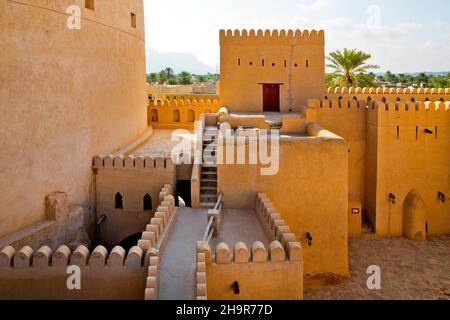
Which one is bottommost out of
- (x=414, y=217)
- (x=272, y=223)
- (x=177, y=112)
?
(x=414, y=217)

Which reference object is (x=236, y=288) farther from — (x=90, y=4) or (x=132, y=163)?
(x=90, y=4)

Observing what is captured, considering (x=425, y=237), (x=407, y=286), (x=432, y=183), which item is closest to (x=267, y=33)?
(x=432, y=183)

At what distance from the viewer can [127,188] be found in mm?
12672

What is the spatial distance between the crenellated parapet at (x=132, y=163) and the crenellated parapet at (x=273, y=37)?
7340 millimetres

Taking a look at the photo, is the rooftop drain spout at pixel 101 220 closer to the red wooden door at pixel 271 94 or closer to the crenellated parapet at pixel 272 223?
the crenellated parapet at pixel 272 223

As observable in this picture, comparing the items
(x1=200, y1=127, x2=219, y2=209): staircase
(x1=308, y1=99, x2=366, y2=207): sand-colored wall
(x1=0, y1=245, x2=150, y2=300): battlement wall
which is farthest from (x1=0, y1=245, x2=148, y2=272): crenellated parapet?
(x1=308, y1=99, x2=366, y2=207): sand-colored wall

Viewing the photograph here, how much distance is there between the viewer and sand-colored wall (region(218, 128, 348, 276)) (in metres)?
11.4

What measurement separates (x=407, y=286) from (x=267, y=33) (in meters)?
10.8

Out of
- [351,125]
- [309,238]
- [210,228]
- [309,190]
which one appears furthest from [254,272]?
[351,125]

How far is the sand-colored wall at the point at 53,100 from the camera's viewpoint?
9.47 metres

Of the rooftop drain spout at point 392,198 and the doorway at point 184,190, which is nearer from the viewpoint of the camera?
the doorway at point 184,190

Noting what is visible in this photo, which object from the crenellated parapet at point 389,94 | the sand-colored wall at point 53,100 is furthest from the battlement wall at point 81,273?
the crenellated parapet at point 389,94

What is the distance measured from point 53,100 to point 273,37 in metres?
9.96

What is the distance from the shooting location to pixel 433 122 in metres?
14.7
